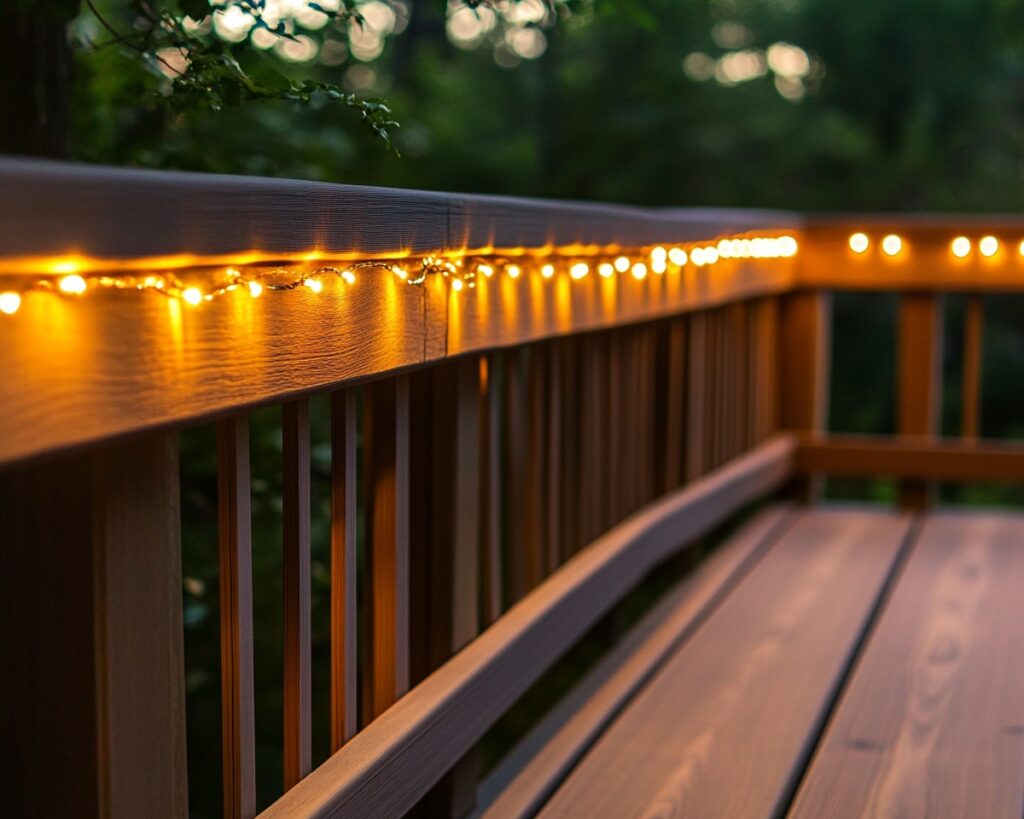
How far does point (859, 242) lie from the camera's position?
4.02 m

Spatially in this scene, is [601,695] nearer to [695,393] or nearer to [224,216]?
[695,393]

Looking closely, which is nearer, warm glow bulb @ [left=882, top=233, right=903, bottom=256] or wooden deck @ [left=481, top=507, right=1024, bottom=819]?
wooden deck @ [left=481, top=507, right=1024, bottom=819]

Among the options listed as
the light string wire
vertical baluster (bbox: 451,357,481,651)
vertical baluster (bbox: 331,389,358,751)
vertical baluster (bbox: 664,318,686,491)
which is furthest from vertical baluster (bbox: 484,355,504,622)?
vertical baluster (bbox: 664,318,686,491)

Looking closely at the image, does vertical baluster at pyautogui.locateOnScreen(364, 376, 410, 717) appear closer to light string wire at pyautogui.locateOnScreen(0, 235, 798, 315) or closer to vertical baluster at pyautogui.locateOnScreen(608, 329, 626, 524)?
light string wire at pyautogui.locateOnScreen(0, 235, 798, 315)

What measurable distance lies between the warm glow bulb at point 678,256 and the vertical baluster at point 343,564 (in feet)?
4.41

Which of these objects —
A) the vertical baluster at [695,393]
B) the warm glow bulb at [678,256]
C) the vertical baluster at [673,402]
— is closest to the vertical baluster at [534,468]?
the warm glow bulb at [678,256]

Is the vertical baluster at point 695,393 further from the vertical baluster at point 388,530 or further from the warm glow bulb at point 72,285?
the warm glow bulb at point 72,285

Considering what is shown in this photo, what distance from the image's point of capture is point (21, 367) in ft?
3.21

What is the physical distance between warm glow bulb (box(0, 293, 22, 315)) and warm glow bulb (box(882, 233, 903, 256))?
3.36 meters

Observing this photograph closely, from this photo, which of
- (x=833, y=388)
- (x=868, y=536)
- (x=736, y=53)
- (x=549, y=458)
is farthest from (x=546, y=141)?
Answer: (x=549, y=458)

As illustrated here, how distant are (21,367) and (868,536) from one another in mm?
3093

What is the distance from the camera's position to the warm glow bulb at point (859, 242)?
4.02m

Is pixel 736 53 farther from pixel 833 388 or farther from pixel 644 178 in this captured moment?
pixel 833 388

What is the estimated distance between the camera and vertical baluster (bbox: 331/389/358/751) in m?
1.62
